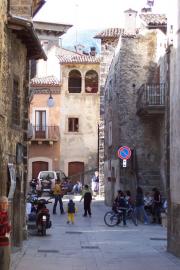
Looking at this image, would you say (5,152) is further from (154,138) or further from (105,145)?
(105,145)

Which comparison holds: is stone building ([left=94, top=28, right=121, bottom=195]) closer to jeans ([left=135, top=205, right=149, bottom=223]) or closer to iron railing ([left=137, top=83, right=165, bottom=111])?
iron railing ([left=137, top=83, right=165, bottom=111])

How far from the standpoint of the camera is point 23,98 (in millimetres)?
18906

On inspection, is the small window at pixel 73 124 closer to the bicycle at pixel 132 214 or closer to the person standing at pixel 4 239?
the bicycle at pixel 132 214

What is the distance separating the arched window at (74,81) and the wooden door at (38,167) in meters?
6.70

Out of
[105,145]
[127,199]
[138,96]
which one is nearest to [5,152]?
[127,199]

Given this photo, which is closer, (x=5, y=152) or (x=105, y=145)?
(x=5, y=152)

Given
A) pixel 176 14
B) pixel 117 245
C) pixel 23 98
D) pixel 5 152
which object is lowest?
pixel 117 245

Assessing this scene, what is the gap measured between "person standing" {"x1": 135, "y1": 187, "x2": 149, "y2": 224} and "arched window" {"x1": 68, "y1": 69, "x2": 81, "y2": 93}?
26911 millimetres

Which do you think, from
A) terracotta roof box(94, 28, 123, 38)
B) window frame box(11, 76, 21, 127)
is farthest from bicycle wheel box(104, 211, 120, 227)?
terracotta roof box(94, 28, 123, 38)

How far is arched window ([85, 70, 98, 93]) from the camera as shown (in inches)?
2151

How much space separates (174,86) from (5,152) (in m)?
5.24

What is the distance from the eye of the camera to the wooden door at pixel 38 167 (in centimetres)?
5366

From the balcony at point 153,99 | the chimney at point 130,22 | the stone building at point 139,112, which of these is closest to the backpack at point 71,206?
the stone building at point 139,112

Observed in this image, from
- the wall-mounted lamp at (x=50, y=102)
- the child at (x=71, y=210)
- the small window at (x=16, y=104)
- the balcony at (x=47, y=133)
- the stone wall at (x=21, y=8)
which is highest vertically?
the wall-mounted lamp at (x=50, y=102)
